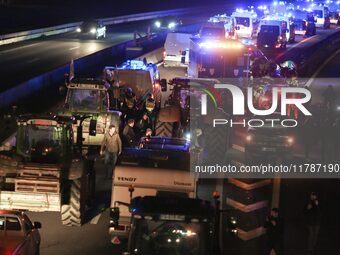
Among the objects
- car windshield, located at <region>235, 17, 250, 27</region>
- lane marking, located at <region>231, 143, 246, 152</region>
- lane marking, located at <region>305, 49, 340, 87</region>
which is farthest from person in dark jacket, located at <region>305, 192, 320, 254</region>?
car windshield, located at <region>235, 17, 250, 27</region>

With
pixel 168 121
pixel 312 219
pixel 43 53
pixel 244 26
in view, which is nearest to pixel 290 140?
pixel 168 121

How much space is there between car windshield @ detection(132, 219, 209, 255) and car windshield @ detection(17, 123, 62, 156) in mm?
5579

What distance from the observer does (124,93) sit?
23.9 meters

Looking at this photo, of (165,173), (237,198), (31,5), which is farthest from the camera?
(31,5)

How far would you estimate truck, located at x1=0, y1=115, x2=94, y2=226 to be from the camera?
13430mm

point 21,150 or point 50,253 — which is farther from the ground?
point 21,150

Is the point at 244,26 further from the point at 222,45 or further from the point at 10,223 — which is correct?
the point at 10,223

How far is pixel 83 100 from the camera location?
783 inches

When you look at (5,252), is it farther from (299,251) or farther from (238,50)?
(238,50)

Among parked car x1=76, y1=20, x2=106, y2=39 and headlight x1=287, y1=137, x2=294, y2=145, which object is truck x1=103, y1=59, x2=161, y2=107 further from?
parked car x1=76, y1=20, x2=106, y2=39

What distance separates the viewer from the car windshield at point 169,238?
8.72m

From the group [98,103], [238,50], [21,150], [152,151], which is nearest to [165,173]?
[152,151]

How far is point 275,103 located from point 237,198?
4.95m

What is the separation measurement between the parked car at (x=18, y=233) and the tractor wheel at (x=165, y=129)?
29.4 feet
